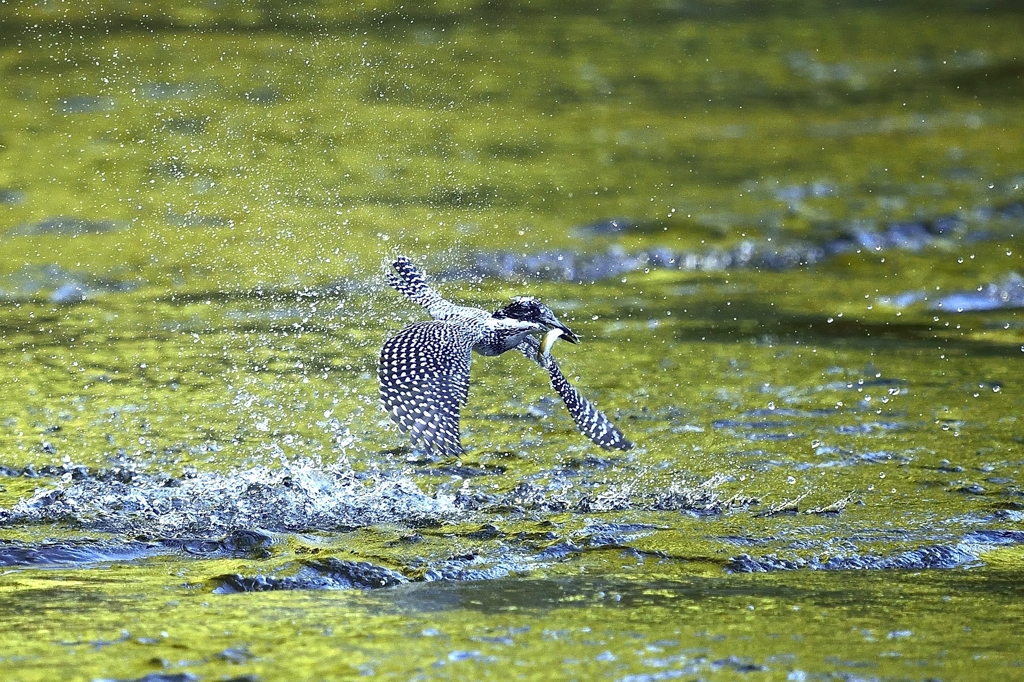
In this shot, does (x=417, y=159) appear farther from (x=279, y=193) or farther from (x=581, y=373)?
(x=581, y=373)

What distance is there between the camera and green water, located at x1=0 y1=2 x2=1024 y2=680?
4.50 m

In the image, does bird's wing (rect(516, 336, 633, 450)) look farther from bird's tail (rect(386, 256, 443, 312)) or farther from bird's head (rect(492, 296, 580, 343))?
bird's tail (rect(386, 256, 443, 312))

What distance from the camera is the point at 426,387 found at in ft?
17.7

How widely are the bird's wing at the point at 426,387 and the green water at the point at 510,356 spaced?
1.24ft

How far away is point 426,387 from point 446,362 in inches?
9.5

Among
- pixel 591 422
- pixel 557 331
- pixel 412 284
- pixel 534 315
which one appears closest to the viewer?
pixel 591 422

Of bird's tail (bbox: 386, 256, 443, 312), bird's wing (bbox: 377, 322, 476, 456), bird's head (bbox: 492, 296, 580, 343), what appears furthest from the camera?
bird's tail (bbox: 386, 256, 443, 312)

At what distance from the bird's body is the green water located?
1.09 feet

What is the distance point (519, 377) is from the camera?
24.8 feet

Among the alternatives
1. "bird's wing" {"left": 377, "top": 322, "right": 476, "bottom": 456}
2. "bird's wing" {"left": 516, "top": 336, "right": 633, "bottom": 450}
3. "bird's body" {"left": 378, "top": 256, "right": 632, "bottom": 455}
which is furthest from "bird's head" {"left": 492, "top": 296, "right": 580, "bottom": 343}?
"bird's wing" {"left": 377, "top": 322, "right": 476, "bottom": 456}

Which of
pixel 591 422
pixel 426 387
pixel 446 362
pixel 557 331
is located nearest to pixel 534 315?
pixel 557 331

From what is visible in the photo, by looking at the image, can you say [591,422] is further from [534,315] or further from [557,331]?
[534,315]

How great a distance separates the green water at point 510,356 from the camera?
4.50 metres

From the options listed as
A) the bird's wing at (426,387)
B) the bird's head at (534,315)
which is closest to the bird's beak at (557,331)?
the bird's head at (534,315)
